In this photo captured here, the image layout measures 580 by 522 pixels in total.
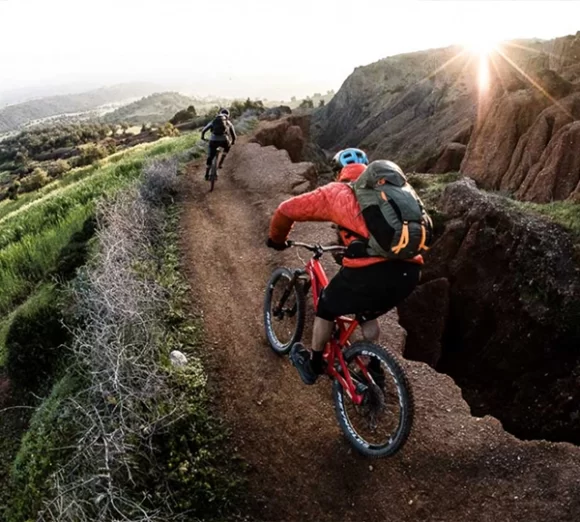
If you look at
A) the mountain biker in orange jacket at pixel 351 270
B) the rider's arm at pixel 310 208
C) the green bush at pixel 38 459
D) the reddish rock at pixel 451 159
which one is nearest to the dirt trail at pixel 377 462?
the mountain biker in orange jacket at pixel 351 270

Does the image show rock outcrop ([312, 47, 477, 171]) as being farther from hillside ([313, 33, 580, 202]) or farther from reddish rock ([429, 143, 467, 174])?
A: reddish rock ([429, 143, 467, 174])

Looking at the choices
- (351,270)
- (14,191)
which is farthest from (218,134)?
(14,191)

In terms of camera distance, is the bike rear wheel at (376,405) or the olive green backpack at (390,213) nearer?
the olive green backpack at (390,213)

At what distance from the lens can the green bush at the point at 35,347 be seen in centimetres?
965

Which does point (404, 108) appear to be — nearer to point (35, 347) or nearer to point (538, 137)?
point (538, 137)

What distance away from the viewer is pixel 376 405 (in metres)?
5.88

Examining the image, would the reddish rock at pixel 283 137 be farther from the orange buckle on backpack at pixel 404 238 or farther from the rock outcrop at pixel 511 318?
the orange buckle on backpack at pixel 404 238

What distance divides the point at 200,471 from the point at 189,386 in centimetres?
146

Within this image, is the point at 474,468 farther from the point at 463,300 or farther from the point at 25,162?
the point at 25,162

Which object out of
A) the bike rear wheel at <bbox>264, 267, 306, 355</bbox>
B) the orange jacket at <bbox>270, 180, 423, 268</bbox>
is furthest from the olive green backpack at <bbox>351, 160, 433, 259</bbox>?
the bike rear wheel at <bbox>264, 267, 306, 355</bbox>

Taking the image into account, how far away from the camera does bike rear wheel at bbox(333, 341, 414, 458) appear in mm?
5316

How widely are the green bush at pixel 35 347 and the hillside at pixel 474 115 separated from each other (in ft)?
57.7

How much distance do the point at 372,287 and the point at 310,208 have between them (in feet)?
3.56

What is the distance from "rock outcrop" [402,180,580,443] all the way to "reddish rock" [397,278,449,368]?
4cm
